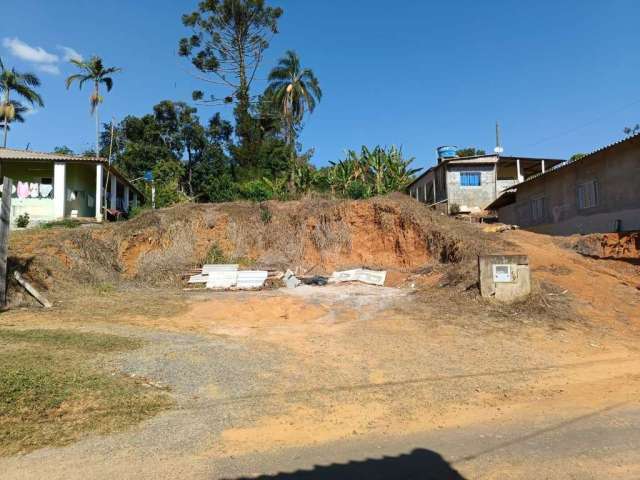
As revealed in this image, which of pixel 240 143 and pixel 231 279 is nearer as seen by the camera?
pixel 231 279

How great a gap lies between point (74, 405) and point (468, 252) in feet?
42.2

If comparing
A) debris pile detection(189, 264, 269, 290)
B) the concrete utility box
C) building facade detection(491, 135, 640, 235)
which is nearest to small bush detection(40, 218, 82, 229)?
debris pile detection(189, 264, 269, 290)

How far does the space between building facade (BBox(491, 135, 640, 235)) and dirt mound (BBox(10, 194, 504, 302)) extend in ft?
18.2

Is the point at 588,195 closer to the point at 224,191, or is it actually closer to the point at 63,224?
the point at 224,191

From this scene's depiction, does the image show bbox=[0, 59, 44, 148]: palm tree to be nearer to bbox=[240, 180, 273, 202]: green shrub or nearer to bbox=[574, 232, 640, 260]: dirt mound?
bbox=[240, 180, 273, 202]: green shrub

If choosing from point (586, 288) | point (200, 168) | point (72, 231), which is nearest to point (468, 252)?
point (586, 288)

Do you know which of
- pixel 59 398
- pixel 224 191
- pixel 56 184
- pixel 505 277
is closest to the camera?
pixel 59 398

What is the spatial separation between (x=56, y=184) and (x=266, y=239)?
1145cm

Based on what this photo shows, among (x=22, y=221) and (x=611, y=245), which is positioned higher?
(x=22, y=221)

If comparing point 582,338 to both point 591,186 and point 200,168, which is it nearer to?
point 591,186

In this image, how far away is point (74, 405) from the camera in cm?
502

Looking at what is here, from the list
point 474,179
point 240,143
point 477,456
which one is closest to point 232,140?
point 240,143

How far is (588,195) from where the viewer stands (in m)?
19.7

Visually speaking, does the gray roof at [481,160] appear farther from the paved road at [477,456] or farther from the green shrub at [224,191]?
the paved road at [477,456]
